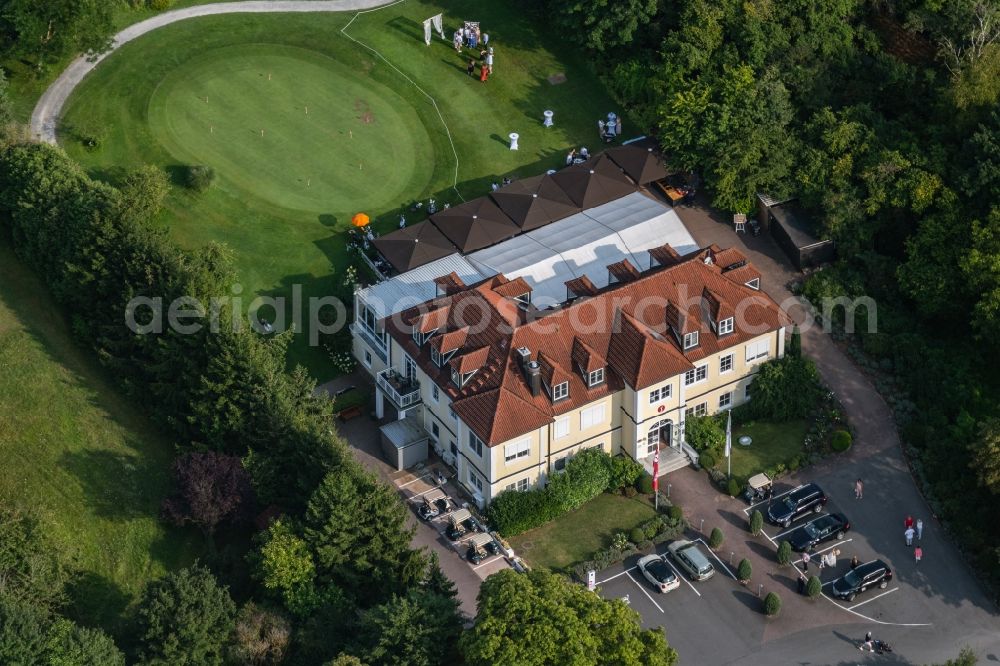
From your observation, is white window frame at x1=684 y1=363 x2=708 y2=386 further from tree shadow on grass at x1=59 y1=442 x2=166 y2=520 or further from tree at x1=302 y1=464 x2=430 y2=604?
tree shadow on grass at x1=59 y1=442 x2=166 y2=520

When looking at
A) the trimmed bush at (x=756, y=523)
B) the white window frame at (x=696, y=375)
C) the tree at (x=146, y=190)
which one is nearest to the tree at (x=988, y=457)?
the trimmed bush at (x=756, y=523)

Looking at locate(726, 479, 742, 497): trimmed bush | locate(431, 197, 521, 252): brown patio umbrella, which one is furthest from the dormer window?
locate(431, 197, 521, 252): brown patio umbrella

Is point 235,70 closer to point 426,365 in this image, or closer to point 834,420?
point 426,365

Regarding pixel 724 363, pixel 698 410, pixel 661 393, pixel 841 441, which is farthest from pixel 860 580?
pixel 724 363

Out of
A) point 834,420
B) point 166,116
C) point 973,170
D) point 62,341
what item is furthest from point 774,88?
point 62,341

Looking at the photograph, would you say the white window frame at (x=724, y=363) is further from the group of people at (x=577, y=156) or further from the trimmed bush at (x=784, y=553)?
the group of people at (x=577, y=156)

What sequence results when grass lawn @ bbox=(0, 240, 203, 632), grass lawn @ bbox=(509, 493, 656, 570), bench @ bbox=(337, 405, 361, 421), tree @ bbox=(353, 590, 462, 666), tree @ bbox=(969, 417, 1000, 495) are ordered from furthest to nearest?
bench @ bbox=(337, 405, 361, 421)
grass lawn @ bbox=(509, 493, 656, 570)
grass lawn @ bbox=(0, 240, 203, 632)
tree @ bbox=(969, 417, 1000, 495)
tree @ bbox=(353, 590, 462, 666)
